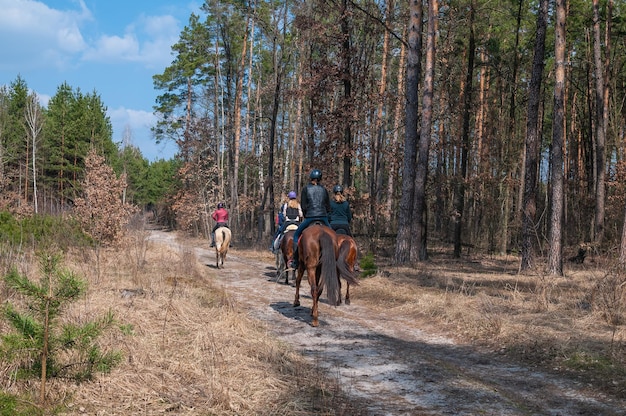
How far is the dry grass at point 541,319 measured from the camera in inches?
269

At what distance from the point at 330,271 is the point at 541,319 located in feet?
12.5

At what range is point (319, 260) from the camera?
9812 millimetres

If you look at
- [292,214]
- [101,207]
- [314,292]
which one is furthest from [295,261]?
[101,207]

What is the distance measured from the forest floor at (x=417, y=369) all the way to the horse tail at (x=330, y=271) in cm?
61

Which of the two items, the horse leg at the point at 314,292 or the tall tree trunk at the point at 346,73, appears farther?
the tall tree trunk at the point at 346,73

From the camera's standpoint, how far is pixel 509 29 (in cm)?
3133

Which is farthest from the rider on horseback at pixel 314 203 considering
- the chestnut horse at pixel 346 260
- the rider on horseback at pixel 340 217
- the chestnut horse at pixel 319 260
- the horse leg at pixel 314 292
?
the rider on horseback at pixel 340 217

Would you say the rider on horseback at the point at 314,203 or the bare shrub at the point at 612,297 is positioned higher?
the rider on horseback at the point at 314,203

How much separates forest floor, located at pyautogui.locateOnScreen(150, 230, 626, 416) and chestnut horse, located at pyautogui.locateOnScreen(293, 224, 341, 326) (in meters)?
0.60

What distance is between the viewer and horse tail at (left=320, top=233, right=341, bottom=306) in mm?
9375

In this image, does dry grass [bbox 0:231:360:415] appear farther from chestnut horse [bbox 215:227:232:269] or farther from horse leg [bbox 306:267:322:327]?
chestnut horse [bbox 215:227:232:269]

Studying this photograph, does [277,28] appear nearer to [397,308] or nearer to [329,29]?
[329,29]

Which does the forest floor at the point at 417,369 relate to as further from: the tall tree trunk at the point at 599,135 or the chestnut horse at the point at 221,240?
the tall tree trunk at the point at 599,135

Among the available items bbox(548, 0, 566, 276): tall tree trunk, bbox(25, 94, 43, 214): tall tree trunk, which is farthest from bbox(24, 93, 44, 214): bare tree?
bbox(548, 0, 566, 276): tall tree trunk
